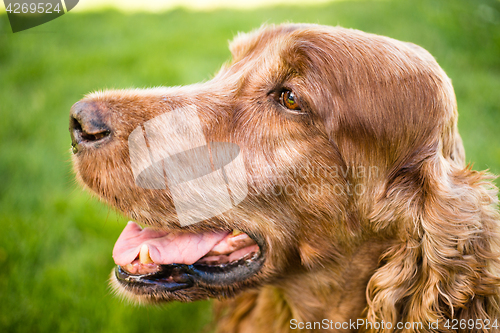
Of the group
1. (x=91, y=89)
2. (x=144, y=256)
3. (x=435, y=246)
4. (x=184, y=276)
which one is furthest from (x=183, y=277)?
(x=91, y=89)

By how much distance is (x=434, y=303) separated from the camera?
7.12 feet

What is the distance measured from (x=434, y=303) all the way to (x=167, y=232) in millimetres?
A: 1602

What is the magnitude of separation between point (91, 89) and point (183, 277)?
5.24 meters

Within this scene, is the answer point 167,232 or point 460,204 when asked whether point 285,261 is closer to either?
point 167,232

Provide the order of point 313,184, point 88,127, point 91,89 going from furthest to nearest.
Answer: point 91,89 < point 313,184 < point 88,127

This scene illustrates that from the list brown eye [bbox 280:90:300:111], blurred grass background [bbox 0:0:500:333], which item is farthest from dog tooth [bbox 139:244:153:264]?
brown eye [bbox 280:90:300:111]

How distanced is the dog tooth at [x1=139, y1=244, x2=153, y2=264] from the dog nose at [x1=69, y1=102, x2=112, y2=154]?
2.13ft

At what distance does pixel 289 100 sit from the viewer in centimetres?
230

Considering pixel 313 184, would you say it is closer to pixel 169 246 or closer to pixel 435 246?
pixel 435 246

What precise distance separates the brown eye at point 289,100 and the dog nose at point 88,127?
1004 millimetres

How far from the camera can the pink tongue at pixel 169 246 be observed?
2336 millimetres

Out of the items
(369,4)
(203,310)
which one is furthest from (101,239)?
(369,4)

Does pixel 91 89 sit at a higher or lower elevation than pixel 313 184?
higher

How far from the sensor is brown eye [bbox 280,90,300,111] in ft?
7.47
